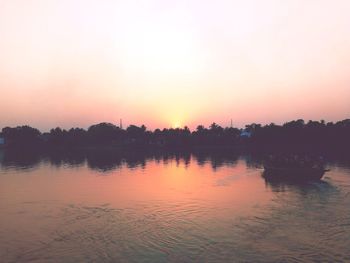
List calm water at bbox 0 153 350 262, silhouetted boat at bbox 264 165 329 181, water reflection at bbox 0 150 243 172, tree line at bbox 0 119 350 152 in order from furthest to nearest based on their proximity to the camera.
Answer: tree line at bbox 0 119 350 152 < water reflection at bbox 0 150 243 172 < silhouetted boat at bbox 264 165 329 181 < calm water at bbox 0 153 350 262

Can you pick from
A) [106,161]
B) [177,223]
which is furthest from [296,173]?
[106,161]

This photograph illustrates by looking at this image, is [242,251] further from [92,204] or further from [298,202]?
[92,204]

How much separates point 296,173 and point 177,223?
28915mm

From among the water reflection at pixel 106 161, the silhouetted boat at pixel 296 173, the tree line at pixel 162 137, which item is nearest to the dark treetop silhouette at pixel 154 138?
the tree line at pixel 162 137

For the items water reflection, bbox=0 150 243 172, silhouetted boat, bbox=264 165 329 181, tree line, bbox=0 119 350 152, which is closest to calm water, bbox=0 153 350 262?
silhouetted boat, bbox=264 165 329 181

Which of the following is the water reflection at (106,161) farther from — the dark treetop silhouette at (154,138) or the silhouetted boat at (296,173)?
the dark treetop silhouette at (154,138)

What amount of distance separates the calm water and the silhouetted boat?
2.41m

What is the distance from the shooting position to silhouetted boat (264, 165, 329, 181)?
51.1 metres

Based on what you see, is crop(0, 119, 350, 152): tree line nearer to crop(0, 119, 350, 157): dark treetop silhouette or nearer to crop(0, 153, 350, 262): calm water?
crop(0, 119, 350, 157): dark treetop silhouette

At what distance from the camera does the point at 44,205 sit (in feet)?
120

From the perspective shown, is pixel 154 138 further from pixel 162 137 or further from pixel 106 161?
pixel 106 161

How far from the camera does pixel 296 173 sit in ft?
172

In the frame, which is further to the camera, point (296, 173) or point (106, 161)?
point (106, 161)

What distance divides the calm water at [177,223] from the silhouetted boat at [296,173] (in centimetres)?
241
